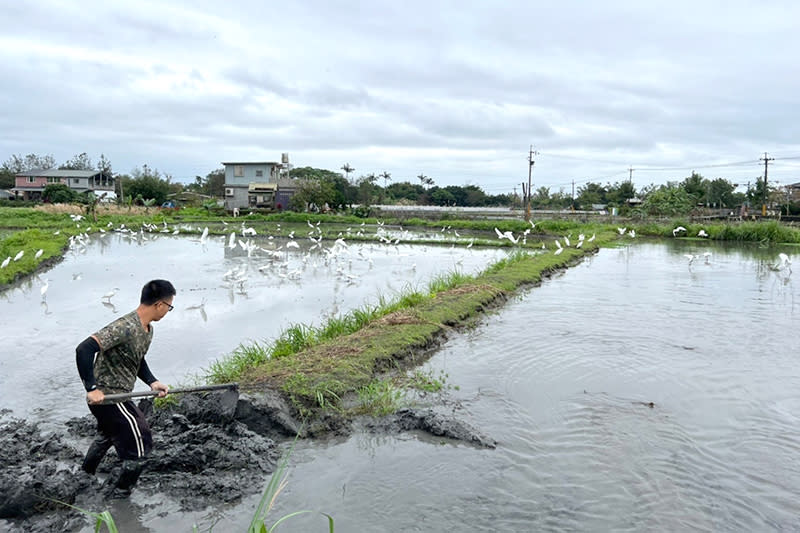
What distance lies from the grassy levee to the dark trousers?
188 centimetres

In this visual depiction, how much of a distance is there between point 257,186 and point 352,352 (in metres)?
43.0

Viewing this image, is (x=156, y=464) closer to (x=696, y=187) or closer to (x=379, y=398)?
(x=379, y=398)

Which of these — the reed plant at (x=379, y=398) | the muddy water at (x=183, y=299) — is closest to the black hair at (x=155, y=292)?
the reed plant at (x=379, y=398)

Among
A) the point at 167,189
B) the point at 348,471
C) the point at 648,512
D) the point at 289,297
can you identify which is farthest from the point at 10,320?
the point at 167,189

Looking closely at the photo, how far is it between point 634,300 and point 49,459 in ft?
38.7

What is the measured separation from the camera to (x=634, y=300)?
13688mm

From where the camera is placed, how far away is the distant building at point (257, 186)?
49.0 metres

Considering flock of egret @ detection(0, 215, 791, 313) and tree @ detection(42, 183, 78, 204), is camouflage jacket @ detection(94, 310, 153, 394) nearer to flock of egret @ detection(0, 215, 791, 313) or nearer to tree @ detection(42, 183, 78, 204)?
flock of egret @ detection(0, 215, 791, 313)

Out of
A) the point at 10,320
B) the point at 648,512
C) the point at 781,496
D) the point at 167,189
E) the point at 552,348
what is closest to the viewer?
the point at 648,512

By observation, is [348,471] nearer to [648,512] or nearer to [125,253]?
[648,512]

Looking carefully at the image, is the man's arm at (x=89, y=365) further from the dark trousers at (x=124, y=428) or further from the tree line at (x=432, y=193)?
the tree line at (x=432, y=193)

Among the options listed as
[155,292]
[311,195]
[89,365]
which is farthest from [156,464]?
[311,195]

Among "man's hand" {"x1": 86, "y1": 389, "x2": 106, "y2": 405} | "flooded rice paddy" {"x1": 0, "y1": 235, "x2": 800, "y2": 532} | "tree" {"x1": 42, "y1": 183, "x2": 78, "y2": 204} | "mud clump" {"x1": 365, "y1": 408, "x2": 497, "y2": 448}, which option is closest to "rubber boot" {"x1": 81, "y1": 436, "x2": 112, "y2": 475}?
"flooded rice paddy" {"x1": 0, "y1": 235, "x2": 800, "y2": 532}

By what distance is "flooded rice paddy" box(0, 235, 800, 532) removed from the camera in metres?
4.51
